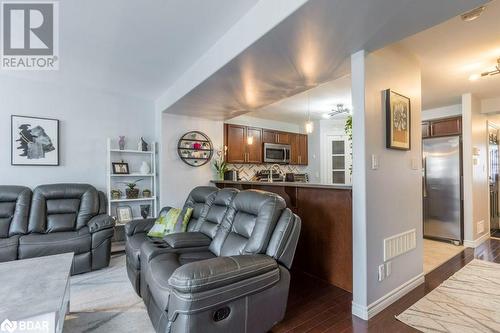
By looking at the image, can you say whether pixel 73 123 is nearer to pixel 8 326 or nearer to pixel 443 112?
pixel 8 326

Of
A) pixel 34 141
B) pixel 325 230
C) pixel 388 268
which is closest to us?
pixel 388 268

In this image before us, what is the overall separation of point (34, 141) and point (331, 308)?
14.0 feet

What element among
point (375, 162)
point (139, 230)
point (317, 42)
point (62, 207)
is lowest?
point (139, 230)

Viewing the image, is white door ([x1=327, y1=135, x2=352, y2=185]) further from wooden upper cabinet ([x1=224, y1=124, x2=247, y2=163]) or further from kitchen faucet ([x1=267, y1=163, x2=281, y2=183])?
wooden upper cabinet ([x1=224, y1=124, x2=247, y2=163])

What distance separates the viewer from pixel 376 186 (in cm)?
220

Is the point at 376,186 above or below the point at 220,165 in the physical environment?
below

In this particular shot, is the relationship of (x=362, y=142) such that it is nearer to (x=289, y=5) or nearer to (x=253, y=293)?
(x=289, y=5)

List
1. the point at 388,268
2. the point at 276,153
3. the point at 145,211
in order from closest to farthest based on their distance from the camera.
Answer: the point at 388,268 → the point at 145,211 → the point at 276,153

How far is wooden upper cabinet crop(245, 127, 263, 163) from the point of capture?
5.40m

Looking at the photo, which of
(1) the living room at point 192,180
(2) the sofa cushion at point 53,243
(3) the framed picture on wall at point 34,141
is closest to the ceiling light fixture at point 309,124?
(1) the living room at point 192,180

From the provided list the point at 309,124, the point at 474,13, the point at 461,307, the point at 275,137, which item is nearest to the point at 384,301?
the point at 461,307

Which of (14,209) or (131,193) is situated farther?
(131,193)

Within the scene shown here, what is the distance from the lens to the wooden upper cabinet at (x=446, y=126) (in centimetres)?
431

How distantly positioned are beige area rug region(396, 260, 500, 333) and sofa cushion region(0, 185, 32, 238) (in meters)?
4.20
